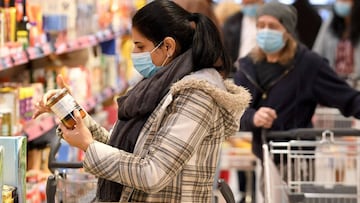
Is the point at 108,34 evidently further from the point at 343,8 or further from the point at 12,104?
the point at 12,104

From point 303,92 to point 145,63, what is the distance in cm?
187

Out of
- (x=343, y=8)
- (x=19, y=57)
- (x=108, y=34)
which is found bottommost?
(x=19, y=57)

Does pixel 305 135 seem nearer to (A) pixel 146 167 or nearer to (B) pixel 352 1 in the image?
(A) pixel 146 167

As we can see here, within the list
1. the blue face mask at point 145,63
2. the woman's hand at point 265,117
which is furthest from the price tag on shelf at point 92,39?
the blue face mask at point 145,63

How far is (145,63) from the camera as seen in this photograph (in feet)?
10.8

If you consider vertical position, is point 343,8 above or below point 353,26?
above

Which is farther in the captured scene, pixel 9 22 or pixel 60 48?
pixel 60 48

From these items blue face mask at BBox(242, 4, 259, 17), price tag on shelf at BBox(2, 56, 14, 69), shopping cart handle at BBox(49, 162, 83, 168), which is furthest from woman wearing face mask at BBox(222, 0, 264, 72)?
shopping cart handle at BBox(49, 162, 83, 168)

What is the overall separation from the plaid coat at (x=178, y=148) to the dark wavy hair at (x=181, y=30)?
66 millimetres

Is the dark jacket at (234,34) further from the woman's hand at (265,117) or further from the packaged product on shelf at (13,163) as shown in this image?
the packaged product on shelf at (13,163)

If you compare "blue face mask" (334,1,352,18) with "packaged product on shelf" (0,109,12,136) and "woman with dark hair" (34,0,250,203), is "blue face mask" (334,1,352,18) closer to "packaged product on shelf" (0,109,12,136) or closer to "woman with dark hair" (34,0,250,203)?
"packaged product on shelf" (0,109,12,136)

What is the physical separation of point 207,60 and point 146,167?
479 millimetres

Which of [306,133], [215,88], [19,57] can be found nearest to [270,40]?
[306,133]

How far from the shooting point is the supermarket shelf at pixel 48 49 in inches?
172
